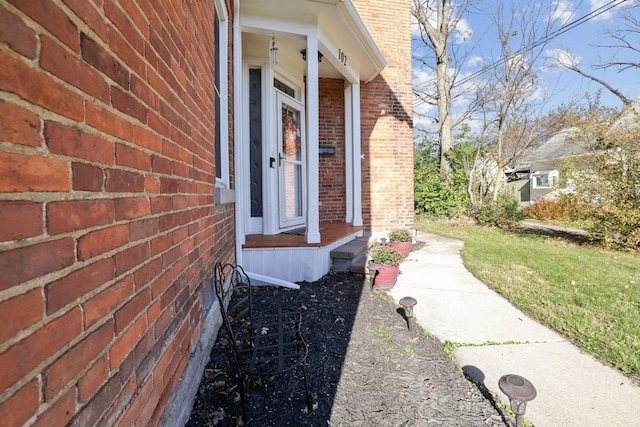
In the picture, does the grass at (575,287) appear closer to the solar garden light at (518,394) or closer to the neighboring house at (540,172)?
the solar garden light at (518,394)

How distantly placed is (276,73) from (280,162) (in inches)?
54.6

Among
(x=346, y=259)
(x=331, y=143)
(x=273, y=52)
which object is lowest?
(x=346, y=259)

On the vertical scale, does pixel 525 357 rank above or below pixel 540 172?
below

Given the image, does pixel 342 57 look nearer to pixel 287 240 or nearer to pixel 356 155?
pixel 356 155

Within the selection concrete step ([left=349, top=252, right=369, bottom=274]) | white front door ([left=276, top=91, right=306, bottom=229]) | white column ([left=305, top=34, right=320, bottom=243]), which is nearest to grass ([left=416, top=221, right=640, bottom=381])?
concrete step ([left=349, top=252, right=369, bottom=274])

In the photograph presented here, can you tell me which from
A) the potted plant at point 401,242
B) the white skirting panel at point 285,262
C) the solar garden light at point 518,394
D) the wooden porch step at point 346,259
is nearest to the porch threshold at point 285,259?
the white skirting panel at point 285,262

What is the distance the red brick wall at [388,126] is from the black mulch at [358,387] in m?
4.20

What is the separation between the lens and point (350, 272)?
4.61m

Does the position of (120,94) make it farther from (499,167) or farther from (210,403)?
(499,167)

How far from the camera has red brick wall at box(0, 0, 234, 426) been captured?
590mm

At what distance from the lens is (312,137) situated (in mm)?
4074

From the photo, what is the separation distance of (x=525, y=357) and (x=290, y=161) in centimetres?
410

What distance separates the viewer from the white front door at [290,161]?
17.0 ft

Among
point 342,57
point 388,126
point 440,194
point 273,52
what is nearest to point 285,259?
point 273,52
